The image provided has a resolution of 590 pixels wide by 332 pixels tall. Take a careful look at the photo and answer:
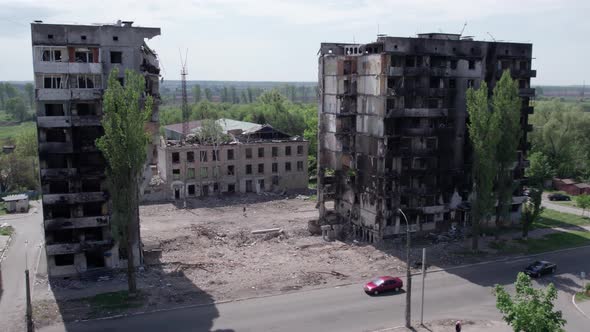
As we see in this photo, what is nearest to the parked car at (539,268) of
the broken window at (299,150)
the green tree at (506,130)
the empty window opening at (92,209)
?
the green tree at (506,130)

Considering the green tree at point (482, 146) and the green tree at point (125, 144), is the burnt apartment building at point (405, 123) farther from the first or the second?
the green tree at point (125, 144)

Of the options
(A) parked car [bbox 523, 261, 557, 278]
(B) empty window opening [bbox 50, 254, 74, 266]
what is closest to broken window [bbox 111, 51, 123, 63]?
(B) empty window opening [bbox 50, 254, 74, 266]

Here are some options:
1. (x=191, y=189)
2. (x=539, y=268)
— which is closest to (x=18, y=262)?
(x=191, y=189)

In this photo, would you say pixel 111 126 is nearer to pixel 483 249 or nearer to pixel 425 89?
pixel 425 89

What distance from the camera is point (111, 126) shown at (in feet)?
138

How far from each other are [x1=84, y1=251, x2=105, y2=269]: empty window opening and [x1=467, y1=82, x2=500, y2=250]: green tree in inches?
1484

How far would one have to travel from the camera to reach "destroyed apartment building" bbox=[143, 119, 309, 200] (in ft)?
273

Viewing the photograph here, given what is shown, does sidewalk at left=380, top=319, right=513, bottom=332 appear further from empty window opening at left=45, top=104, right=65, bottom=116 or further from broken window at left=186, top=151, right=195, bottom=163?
broken window at left=186, top=151, right=195, bottom=163

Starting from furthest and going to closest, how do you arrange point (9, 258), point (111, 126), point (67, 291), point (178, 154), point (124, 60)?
point (178, 154) → point (9, 258) → point (124, 60) → point (67, 291) → point (111, 126)

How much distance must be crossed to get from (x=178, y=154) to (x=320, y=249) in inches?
1383

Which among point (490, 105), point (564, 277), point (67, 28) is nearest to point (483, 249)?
point (564, 277)

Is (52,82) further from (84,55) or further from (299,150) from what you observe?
(299,150)

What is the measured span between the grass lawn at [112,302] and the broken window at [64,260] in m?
7.38

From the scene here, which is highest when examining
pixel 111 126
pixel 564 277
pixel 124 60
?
pixel 124 60
